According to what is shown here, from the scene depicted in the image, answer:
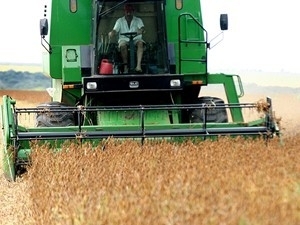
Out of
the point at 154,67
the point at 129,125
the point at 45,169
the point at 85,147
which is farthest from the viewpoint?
the point at 154,67

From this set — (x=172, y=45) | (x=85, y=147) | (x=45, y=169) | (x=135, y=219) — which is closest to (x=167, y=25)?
(x=172, y=45)

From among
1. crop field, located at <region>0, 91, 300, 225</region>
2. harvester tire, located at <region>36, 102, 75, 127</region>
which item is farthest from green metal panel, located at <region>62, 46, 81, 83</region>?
crop field, located at <region>0, 91, 300, 225</region>

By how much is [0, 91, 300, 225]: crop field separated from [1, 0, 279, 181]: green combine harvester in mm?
276

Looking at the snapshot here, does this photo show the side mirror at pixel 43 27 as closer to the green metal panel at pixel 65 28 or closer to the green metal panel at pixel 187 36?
the green metal panel at pixel 65 28

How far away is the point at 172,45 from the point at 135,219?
573 centimetres

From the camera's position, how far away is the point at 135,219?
3.39m

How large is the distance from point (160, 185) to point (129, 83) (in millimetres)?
4266

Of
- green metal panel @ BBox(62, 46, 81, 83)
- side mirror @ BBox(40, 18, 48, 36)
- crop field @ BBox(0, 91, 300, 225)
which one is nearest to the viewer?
crop field @ BBox(0, 91, 300, 225)

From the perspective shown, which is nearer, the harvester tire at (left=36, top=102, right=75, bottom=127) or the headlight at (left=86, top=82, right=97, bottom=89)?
the headlight at (left=86, top=82, right=97, bottom=89)

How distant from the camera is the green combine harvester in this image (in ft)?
25.2

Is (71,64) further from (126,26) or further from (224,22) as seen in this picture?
(224,22)

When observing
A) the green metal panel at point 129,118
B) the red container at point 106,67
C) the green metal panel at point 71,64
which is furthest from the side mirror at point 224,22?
the green metal panel at point 71,64

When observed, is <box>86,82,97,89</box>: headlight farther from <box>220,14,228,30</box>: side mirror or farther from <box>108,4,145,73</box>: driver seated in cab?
<box>220,14,228,30</box>: side mirror

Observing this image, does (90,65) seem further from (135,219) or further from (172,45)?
(135,219)
